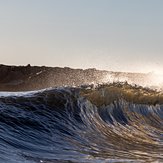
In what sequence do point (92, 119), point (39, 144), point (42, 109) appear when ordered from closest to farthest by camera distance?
point (39, 144)
point (42, 109)
point (92, 119)

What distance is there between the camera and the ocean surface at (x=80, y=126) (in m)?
6.09

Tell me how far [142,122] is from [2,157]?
6.25 meters

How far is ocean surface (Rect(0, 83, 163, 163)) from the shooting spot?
6.09 m

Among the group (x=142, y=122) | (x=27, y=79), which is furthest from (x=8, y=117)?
(x=27, y=79)

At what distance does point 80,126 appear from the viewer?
28.8ft

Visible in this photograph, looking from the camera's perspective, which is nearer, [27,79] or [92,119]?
[92,119]

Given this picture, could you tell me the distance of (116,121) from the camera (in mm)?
10352

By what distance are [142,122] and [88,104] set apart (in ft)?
4.83

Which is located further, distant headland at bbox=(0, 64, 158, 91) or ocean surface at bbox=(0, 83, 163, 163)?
distant headland at bbox=(0, 64, 158, 91)

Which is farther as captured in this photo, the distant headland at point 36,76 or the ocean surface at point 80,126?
the distant headland at point 36,76

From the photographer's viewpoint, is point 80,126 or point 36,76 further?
point 36,76

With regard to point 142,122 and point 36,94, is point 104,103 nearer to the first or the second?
point 142,122

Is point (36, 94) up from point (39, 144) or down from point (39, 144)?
up

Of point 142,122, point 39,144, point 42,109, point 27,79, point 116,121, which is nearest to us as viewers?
point 39,144
